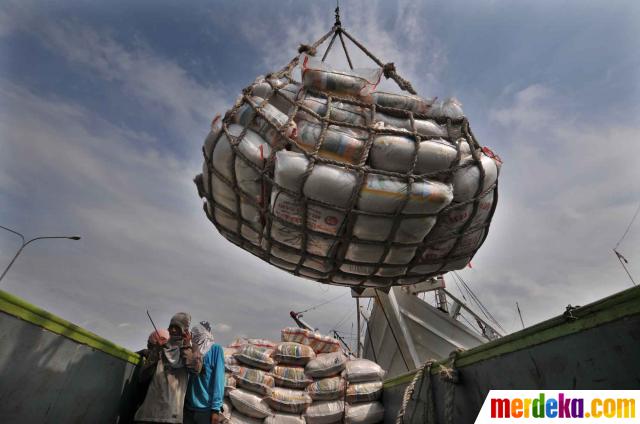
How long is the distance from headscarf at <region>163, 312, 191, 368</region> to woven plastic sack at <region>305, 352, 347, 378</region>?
2581 mm

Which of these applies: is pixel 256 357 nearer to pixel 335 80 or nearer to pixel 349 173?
pixel 349 173

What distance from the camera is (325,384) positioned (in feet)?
16.0

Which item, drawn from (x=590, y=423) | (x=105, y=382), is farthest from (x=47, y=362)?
(x=590, y=423)

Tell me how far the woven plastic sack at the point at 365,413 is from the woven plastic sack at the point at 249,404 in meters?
1.05

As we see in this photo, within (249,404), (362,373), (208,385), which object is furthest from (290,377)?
(208,385)

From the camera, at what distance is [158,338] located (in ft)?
9.90

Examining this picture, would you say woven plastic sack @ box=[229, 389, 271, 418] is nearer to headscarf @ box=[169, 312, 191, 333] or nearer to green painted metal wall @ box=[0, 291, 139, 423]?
green painted metal wall @ box=[0, 291, 139, 423]

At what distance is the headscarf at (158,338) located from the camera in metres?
3.01

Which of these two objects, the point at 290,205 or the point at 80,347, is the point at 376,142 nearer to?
the point at 290,205

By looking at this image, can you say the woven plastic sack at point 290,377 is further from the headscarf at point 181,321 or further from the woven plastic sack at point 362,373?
the headscarf at point 181,321

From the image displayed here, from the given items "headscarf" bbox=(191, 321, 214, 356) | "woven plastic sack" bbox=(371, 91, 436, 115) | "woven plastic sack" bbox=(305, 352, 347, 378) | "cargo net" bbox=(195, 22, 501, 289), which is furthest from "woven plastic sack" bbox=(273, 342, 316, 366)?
"woven plastic sack" bbox=(371, 91, 436, 115)

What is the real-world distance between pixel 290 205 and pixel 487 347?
2.04 meters

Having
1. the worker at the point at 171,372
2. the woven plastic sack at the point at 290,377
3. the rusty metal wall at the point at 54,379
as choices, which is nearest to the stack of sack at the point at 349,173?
the worker at the point at 171,372

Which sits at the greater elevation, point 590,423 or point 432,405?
point 432,405
